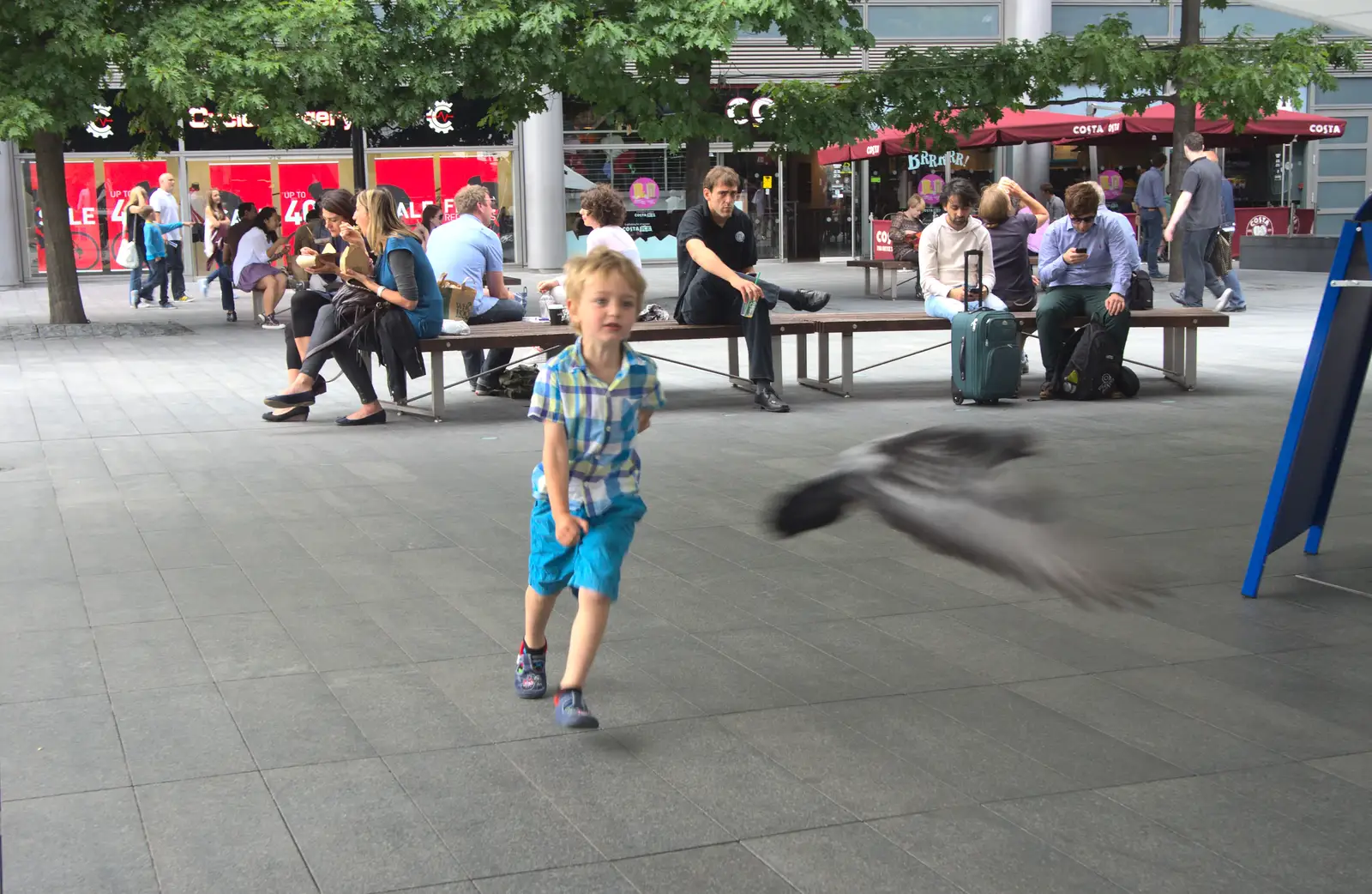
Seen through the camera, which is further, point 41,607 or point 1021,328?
point 1021,328

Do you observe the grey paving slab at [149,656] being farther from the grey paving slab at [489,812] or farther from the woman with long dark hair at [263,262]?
the woman with long dark hair at [263,262]

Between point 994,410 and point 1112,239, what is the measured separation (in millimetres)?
1602

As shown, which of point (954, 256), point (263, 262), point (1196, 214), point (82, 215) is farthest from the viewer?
point (82, 215)

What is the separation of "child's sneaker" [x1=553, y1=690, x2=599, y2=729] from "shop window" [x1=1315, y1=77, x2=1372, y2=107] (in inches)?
1286

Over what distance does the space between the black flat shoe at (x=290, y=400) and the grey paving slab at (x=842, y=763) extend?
6.54m

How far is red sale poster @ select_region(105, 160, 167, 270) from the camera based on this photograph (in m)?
29.0

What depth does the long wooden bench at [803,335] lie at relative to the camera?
1025 centimetres

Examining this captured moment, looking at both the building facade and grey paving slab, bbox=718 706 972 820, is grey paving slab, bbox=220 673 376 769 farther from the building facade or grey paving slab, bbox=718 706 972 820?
the building facade

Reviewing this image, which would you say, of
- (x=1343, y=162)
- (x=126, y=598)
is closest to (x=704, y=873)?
(x=126, y=598)

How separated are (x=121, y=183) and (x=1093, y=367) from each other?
23427 millimetres

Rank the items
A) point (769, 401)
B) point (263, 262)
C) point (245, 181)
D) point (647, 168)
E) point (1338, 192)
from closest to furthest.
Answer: point (769, 401) < point (263, 262) < point (245, 181) < point (647, 168) < point (1338, 192)

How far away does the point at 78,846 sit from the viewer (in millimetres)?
3436

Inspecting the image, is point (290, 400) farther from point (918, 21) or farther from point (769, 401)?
point (918, 21)

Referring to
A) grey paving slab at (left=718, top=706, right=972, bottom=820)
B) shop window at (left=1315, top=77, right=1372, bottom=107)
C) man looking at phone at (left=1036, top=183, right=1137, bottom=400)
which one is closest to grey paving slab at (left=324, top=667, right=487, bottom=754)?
grey paving slab at (left=718, top=706, right=972, bottom=820)
